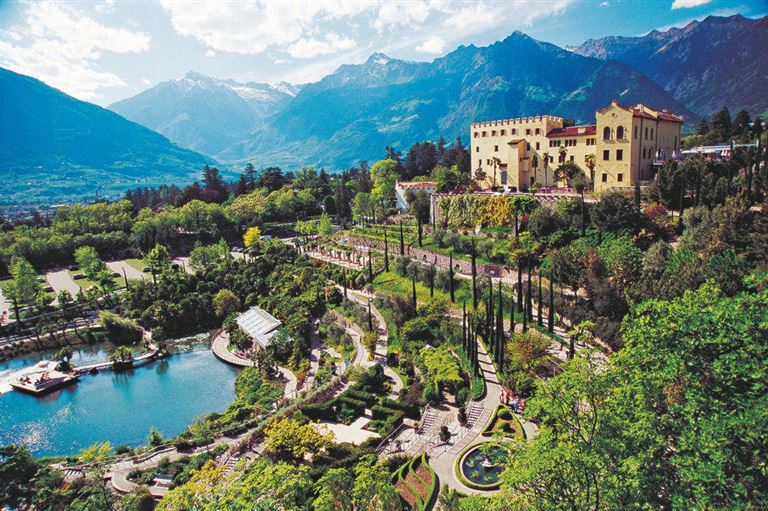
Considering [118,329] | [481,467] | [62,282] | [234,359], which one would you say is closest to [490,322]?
[481,467]

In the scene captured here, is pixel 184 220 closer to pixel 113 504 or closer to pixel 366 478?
pixel 113 504

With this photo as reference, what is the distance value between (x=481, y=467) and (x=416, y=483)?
3.25m

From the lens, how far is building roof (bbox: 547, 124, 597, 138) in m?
49.8

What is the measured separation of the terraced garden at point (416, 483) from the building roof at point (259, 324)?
2015 cm

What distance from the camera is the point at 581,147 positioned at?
50312mm

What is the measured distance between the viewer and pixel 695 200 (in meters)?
36.7

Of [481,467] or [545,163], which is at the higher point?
[545,163]

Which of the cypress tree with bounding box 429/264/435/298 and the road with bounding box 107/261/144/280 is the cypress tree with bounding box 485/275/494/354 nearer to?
the cypress tree with bounding box 429/264/435/298

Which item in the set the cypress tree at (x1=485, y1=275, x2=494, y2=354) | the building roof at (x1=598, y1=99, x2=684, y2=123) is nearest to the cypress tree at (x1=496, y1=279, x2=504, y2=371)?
the cypress tree at (x1=485, y1=275, x2=494, y2=354)

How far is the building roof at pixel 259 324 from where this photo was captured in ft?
130

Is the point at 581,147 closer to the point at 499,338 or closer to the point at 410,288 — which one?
the point at 410,288

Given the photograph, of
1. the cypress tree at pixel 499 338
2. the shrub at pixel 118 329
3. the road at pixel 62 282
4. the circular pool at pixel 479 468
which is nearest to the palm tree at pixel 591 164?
the cypress tree at pixel 499 338

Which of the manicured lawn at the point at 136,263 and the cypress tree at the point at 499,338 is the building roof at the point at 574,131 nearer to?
the cypress tree at the point at 499,338

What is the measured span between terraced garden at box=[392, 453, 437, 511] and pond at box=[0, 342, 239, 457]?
1620cm
